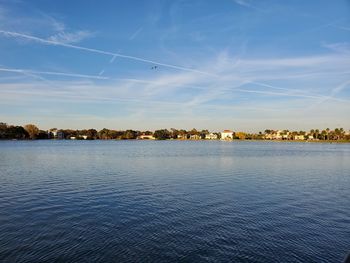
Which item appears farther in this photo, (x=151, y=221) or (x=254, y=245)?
(x=151, y=221)

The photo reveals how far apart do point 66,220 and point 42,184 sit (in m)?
19.7

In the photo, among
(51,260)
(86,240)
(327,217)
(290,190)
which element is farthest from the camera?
(290,190)

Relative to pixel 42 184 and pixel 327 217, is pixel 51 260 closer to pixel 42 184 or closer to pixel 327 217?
pixel 327 217

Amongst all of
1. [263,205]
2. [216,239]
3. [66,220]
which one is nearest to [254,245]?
[216,239]

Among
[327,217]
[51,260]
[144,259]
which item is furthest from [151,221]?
[327,217]

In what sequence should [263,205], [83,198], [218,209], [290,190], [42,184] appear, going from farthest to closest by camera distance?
1. [42,184]
2. [290,190]
3. [83,198]
4. [263,205]
5. [218,209]

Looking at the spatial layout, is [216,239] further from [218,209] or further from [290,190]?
[290,190]

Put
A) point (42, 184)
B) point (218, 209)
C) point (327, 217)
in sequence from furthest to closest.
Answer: point (42, 184) → point (218, 209) → point (327, 217)

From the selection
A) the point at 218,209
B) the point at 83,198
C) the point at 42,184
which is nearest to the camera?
the point at 218,209

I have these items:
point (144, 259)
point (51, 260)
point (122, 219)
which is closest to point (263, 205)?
point (122, 219)

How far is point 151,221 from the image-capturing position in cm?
2595

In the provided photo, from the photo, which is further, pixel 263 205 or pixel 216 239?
pixel 263 205

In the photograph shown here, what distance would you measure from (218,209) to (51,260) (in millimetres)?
16006

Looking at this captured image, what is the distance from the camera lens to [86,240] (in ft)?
70.7
